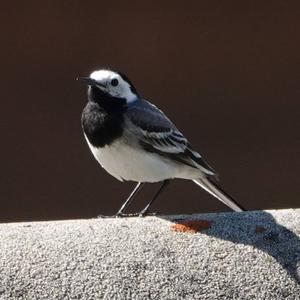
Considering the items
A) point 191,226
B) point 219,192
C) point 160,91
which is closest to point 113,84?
point 219,192

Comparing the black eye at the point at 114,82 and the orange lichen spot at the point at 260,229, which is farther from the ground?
the orange lichen spot at the point at 260,229

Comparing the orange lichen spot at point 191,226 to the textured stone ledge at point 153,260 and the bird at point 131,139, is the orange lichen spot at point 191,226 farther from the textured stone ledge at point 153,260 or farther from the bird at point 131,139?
the bird at point 131,139

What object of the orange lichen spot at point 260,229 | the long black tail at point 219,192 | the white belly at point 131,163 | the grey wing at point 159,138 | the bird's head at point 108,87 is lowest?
the long black tail at point 219,192

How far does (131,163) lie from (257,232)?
169 cm

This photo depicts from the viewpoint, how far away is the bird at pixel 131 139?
17.6 feet

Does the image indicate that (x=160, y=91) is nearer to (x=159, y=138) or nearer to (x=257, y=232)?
(x=159, y=138)

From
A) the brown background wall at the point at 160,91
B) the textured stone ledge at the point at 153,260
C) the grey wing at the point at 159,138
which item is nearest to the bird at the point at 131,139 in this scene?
the grey wing at the point at 159,138

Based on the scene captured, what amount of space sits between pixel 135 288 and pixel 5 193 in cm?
541

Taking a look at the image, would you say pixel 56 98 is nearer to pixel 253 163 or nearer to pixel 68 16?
pixel 68 16

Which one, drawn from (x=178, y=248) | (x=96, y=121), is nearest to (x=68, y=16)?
(x=96, y=121)

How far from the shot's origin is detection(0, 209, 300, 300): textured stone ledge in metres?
3.41

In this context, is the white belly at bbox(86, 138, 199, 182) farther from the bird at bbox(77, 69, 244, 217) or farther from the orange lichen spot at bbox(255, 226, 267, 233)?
the orange lichen spot at bbox(255, 226, 267, 233)

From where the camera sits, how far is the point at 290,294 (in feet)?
11.3

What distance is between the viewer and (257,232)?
369cm
